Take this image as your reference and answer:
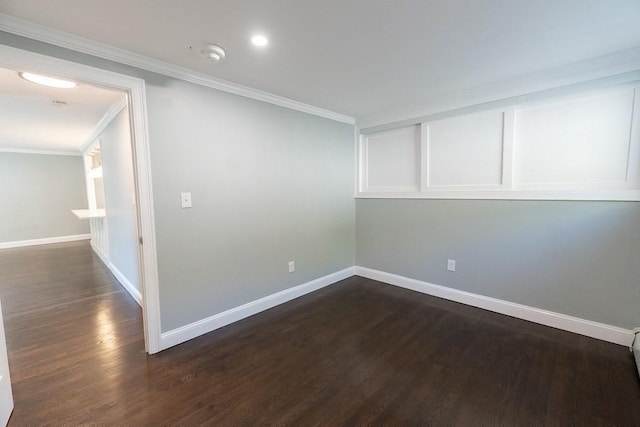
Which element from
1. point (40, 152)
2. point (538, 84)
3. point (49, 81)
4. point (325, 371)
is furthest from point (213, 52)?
point (40, 152)

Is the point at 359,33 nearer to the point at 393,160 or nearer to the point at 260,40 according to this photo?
the point at 260,40

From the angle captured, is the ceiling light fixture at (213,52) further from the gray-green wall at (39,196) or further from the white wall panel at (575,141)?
the gray-green wall at (39,196)

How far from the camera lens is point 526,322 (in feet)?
8.52

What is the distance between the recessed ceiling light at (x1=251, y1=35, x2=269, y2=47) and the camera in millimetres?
1740

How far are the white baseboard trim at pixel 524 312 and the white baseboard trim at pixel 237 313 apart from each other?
0.97 metres

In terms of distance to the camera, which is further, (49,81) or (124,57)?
(49,81)

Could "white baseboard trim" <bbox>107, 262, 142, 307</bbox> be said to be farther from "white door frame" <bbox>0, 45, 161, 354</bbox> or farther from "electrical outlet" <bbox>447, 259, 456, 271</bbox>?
"electrical outlet" <bbox>447, 259, 456, 271</bbox>

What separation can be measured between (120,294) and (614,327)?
17.1 feet

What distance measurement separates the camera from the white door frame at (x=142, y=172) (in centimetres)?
179

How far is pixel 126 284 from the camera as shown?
370 cm

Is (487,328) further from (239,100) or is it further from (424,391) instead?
(239,100)

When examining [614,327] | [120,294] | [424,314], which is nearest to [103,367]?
[120,294]

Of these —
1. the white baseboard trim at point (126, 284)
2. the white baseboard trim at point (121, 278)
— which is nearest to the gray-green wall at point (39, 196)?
the white baseboard trim at point (121, 278)

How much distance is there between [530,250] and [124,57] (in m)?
3.78
